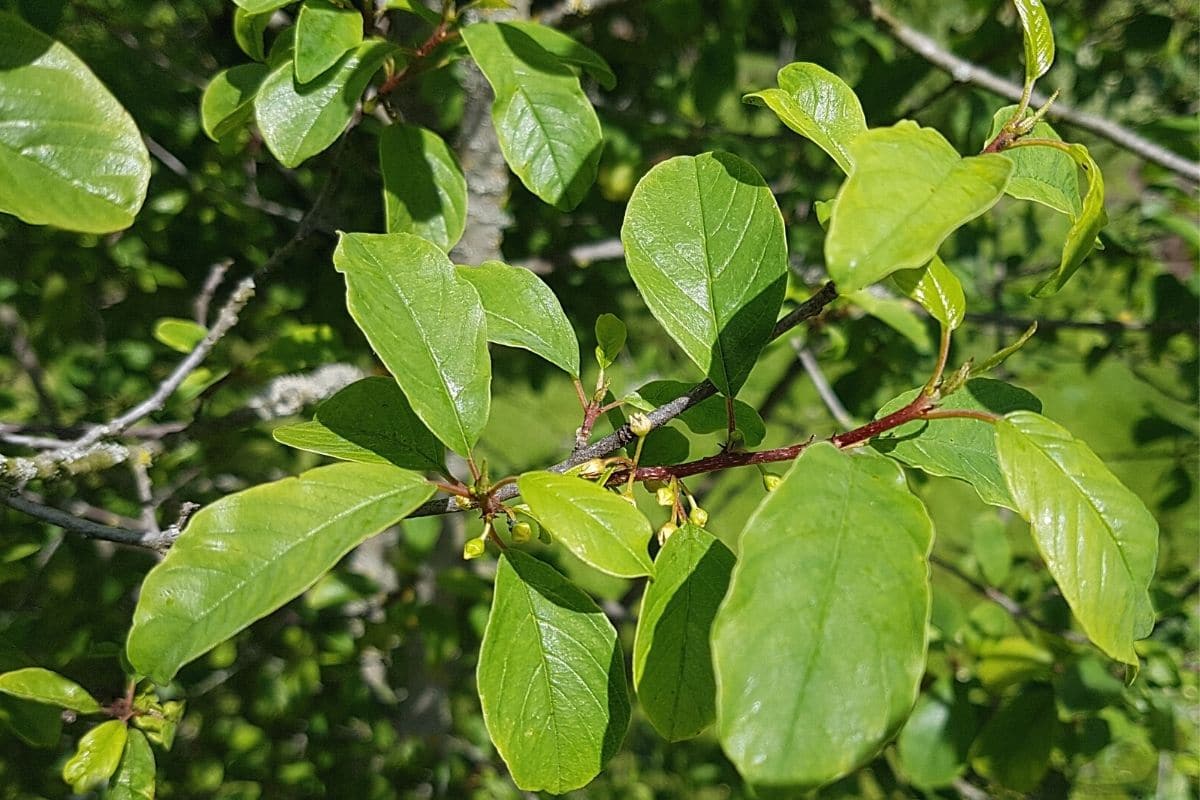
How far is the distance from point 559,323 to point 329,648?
1.46 metres

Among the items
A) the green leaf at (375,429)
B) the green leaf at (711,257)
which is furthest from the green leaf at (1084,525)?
the green leaf at (375,429)

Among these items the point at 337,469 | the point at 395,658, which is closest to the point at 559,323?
the point at 337,469

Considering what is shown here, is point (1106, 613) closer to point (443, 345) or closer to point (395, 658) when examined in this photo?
point (443, 345)

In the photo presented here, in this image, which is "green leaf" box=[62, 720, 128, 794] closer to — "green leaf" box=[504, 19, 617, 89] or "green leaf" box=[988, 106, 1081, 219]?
"green leaf" box=[504, 19, 617, 89]

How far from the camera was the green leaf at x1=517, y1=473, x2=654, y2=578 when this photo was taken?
0.61m

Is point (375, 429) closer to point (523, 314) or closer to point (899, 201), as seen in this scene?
point (523, 314)

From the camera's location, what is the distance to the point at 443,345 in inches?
28.3

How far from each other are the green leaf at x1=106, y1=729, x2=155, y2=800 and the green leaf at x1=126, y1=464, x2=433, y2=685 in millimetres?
451

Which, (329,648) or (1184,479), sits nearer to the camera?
(329,648)

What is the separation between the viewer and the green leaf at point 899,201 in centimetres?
52

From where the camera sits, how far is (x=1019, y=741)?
5.38 feet

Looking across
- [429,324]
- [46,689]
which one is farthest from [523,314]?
[46,689]

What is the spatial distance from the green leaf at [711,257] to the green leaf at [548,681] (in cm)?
24

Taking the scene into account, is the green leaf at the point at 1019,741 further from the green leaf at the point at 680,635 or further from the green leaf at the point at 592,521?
the green leaf at the point at 592,521
